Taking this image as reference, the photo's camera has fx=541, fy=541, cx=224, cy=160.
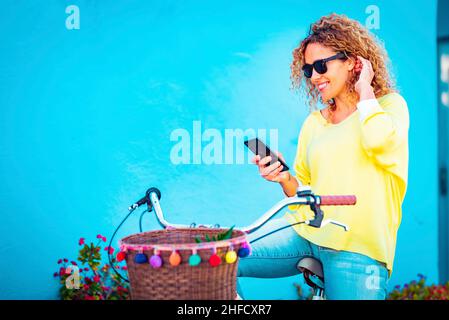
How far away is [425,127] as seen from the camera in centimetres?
446

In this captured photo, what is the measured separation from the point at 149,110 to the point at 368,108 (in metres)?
2.33

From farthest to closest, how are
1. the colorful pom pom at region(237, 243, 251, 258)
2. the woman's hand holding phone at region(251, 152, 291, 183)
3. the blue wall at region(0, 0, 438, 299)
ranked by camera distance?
the blue wall at region(0, 0, 438, 299) < the woman's hand holding phone at region(251, 152, 291, 183) < the colorful pom pom at region(237, 243, 251, 258)

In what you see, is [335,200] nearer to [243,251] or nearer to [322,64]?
[243,251]

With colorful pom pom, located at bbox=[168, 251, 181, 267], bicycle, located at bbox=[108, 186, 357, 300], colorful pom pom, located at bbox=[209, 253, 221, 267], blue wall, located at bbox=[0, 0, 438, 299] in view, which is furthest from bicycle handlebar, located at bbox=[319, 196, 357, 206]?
blue wall, located at bbox=[0, 0, 438, 299]

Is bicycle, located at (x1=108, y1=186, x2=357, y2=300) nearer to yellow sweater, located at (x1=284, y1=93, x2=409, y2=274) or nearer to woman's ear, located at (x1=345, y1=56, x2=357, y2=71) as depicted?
yellow sweater, located at (x1=284, y1=93, x2=409, y2=274)

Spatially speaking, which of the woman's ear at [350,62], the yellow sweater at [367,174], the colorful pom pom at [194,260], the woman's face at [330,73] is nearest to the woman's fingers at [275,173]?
the yellow sweater at [367,174]

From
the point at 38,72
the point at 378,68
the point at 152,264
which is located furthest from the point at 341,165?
the point at 38,72

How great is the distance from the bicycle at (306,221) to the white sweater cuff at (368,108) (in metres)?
0.42

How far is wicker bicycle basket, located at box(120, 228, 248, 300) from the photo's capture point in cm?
190

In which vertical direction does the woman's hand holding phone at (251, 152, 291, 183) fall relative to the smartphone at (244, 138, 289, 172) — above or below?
below

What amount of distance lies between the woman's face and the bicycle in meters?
0.67

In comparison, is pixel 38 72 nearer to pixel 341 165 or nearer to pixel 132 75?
pixel 132 75

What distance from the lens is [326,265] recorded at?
2471 millimetres

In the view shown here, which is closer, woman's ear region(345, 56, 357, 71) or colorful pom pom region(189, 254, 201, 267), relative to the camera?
colorful pom pom region(189, 254, 201, 267)
